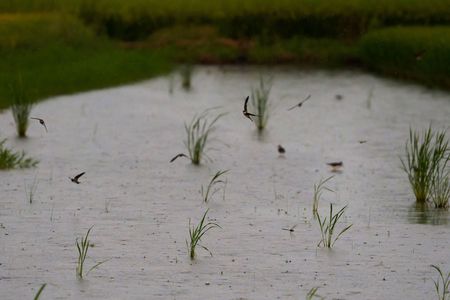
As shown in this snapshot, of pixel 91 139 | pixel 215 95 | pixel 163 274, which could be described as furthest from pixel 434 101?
pixel 163 274

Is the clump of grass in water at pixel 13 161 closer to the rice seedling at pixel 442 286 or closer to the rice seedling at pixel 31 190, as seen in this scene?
the rice seedling at pixel 31 190

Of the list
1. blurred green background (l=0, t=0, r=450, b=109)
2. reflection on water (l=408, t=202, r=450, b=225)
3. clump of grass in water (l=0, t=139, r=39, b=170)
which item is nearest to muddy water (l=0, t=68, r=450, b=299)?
reflection on water (l=408, t=202, r=450, b=225)

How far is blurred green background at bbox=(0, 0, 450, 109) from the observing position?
24484 mm

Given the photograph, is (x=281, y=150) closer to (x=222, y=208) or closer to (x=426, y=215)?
(x=222, y=208)

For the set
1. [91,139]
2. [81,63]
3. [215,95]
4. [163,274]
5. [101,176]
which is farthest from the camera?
[81,63]

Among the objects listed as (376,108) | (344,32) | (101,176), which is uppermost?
(344,32)

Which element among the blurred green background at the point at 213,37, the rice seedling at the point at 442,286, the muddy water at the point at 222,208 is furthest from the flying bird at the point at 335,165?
the blurred green background at the point at 213,37

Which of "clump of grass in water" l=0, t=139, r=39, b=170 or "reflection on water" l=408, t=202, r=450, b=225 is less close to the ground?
"clump of grass in water" l=0, t=139, r=39, b=170

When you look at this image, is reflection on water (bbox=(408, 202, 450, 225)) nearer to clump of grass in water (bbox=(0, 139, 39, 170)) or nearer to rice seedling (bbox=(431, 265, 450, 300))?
rice seedling (bbox=(431, 265, 450, 300))

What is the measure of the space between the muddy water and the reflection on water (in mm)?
25

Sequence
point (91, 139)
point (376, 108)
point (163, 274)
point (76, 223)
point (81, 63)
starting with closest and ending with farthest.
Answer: point (163, 274), point (76, 223), point (91, 139), point (376, 108), point (81, 63)

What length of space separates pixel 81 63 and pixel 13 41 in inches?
59.7

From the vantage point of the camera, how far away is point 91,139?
16219 millimetres

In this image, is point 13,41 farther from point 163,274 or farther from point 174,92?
point 163,274
